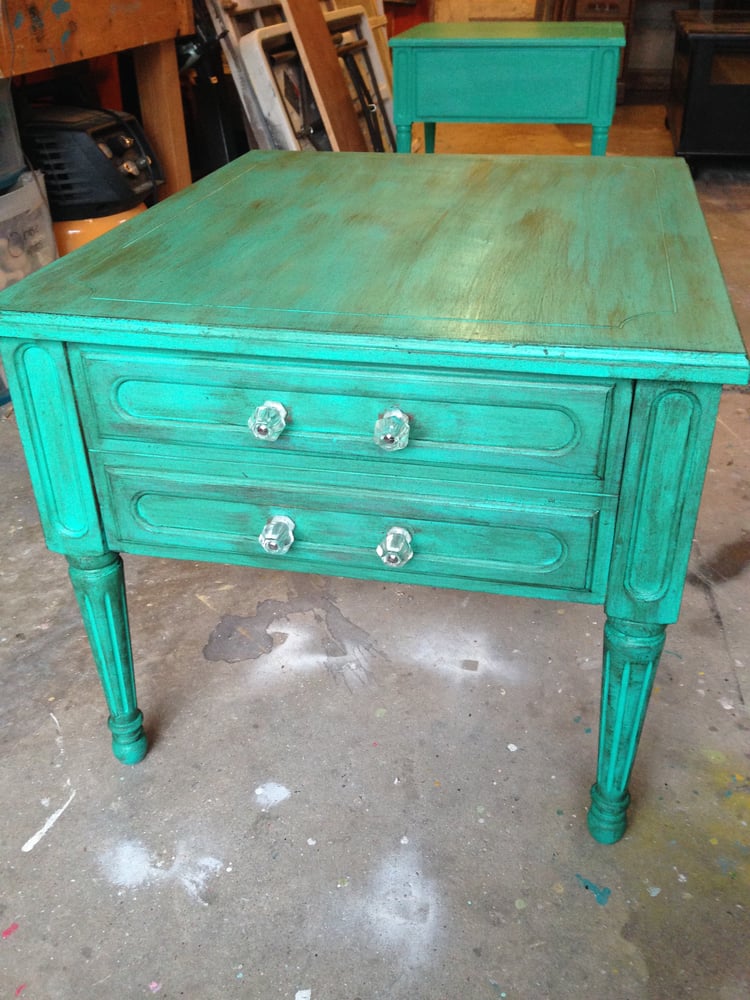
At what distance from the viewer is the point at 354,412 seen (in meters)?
1.09

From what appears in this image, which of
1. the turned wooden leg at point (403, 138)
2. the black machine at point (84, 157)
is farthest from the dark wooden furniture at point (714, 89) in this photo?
the black machine at point (84, 157)

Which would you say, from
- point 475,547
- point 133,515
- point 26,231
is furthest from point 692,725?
point 26,231

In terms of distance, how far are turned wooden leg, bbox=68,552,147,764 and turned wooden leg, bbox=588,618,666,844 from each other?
691 mm

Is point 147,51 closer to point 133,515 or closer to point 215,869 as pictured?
point 133,515

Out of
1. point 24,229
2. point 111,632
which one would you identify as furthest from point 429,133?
point 111,632

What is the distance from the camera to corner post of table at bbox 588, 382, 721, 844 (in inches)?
39.6

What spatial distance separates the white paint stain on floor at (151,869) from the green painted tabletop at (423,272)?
76 cm

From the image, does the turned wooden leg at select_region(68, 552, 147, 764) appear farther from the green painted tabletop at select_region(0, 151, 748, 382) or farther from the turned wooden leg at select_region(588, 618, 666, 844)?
the turned wooden leg at select_region(588, 618, 666, 844)

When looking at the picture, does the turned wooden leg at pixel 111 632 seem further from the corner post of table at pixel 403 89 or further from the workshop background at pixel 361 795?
the corner post of table at pixel 403 89

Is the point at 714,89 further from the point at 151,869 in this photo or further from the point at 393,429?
the point at 151,869

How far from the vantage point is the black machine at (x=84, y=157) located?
9.61ft

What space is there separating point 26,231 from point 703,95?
→ 3.51 meters

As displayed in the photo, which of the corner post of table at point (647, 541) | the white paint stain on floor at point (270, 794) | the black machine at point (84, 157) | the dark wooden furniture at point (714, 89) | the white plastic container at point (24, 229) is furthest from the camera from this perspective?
the dark wooden furniture at point (714, 89)

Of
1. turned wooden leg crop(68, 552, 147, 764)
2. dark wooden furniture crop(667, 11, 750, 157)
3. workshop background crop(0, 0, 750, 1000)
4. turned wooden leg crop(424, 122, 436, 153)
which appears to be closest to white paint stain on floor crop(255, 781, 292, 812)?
workshop background crop(0, 0, 750, 1000)
